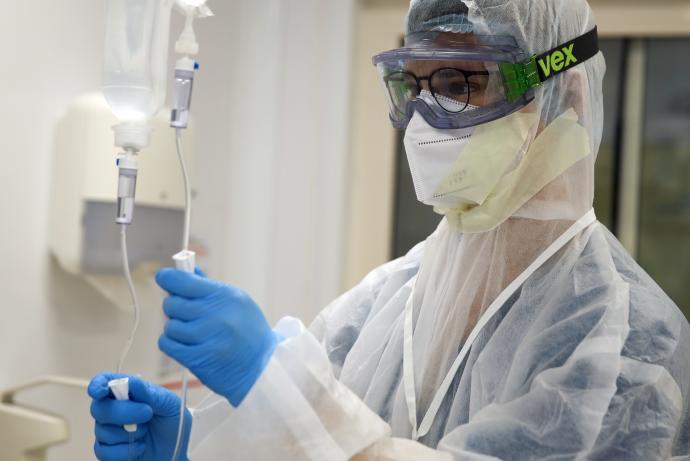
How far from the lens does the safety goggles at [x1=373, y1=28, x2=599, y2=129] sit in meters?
1.08

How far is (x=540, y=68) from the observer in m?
1.09

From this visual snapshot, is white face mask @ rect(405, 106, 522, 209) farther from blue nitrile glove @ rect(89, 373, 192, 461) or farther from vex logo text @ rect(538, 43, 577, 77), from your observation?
blue nitrile glove @ rect(89, 373, 192, 461)

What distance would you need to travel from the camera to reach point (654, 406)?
94 cm

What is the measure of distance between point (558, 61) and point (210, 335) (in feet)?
2.07

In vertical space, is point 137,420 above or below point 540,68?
below

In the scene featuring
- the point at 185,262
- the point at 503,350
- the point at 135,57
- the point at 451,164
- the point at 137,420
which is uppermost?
the point at 135,57

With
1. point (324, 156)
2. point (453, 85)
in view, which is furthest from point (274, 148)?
point (453, 85)

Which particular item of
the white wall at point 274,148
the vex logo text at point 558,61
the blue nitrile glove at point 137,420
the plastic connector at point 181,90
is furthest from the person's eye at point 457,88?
the white wall at point 274,148

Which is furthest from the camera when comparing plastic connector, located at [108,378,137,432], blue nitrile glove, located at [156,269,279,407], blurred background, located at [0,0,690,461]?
blurred background, located at [0,0,690,461]

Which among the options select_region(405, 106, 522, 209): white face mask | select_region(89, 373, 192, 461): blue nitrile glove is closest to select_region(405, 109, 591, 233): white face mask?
select_region(405, 106, 522, 209): white face mask

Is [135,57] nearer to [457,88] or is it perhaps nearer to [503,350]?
[457,88]

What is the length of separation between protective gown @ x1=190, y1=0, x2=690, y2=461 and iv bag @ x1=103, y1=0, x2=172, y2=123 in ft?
1.10

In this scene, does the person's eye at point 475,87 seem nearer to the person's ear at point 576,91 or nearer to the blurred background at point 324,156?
the person's ear at point 576,91

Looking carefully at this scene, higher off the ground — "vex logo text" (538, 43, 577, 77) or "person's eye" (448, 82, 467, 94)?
"vex logo text" (538, 43, 577, 77)
